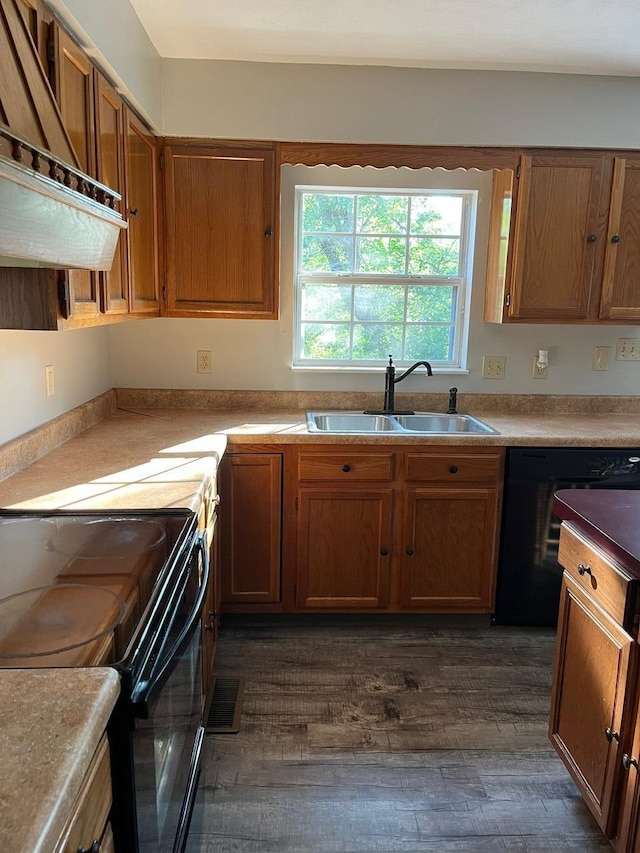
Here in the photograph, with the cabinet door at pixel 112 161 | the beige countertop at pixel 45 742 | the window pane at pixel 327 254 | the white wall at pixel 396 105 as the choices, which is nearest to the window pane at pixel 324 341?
the window pane at pixel 327 254

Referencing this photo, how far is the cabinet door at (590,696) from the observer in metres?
1.54

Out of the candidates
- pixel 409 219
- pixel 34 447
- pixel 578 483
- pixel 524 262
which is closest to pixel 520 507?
pixel 578 483

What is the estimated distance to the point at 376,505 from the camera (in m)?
2.69

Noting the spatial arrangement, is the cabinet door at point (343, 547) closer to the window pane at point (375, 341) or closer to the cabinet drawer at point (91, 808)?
the window pane at point (375, 341)

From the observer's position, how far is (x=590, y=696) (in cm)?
168

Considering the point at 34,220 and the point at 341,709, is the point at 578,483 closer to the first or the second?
the point at 341,709

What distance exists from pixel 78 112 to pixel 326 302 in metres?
1.64

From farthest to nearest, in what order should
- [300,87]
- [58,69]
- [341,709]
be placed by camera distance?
1. [300,87]
2. [341,709]
3. [58,69]

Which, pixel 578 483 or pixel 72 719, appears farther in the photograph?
pixel 578 483

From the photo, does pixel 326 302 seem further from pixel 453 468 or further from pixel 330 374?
pixel 453 468

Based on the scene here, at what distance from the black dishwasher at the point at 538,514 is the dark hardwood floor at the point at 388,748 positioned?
153 millimetres

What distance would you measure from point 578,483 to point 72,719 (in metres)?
2.32

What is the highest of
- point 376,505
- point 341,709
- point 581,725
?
point 376,505

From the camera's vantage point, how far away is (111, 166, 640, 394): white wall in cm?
303
